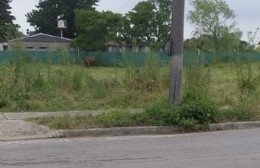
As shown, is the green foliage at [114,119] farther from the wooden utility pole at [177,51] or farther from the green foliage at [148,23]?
the green foliage at [148,23]

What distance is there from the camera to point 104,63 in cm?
4844

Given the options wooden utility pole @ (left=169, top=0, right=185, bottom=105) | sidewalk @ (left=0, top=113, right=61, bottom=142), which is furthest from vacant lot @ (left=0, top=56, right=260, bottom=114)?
sidewalk @ (left=0, top=113, right=61, bottom=142)

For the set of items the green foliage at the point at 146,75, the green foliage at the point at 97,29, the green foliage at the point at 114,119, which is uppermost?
the green foliage at the point at 97,29

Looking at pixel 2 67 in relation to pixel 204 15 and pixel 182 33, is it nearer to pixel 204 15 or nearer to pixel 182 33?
pixel 182 33

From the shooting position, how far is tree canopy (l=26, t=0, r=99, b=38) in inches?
A: 3770

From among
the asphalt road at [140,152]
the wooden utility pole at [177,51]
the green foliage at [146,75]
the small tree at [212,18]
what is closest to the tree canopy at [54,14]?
the small tree at [212,18]

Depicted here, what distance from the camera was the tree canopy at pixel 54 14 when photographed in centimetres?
9575

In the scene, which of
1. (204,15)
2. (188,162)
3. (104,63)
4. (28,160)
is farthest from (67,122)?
(204,15)

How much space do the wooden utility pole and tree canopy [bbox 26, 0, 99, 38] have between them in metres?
82.5

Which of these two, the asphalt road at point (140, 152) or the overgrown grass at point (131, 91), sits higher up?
the overgrown grass at point (131, 91)

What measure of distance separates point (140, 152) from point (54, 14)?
89.5m

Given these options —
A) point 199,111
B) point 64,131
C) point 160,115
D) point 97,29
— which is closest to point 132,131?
point 160,115

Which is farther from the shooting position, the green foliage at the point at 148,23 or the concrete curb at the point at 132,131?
the green foliage at the point at 148,23

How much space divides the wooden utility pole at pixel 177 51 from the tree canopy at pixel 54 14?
271ft
